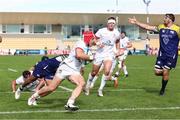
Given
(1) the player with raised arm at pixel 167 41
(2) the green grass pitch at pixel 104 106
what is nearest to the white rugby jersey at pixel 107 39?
(1) the player with raised arm at pixel 167 41

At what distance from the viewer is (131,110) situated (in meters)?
11.2

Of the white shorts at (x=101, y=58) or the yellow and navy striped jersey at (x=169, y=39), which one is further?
the white shorts at (x=101, y=58)

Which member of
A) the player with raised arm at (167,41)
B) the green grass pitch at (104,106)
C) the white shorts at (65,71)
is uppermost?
the player with raised arm at (167,41)

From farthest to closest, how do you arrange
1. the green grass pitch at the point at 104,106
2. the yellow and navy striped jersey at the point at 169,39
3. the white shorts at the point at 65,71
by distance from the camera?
the yellow and navy striped jersey at the point at 169,39, the white shorts at the point at 65,71, the green grass pitch at the point at 104,106

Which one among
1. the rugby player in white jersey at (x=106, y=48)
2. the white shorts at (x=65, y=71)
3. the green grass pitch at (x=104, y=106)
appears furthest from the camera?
the rugby player in white jersey at (x=106, y=48)

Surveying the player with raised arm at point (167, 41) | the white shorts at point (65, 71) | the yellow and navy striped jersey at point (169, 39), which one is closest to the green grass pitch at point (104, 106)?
the white shorts at point (65, 71)

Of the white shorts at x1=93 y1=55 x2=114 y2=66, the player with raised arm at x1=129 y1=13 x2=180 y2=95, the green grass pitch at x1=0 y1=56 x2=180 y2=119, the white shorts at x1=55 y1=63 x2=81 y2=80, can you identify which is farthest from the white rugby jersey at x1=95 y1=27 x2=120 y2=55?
the white shorts at x1=55 y1=63 x2=81 y2=80

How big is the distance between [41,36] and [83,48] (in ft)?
218

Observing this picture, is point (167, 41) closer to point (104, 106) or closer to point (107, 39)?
point (107, 39)

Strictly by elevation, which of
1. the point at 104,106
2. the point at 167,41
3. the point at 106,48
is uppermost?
the point at 167,41

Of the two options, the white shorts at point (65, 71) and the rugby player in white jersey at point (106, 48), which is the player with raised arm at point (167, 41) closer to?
the rugby player in white jersey at point (106, 48)

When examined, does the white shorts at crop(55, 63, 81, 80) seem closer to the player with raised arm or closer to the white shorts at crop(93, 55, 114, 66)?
the white shorts at crop(93, 55, 114, 66)

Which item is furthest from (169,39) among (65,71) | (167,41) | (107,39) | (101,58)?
(65,71)

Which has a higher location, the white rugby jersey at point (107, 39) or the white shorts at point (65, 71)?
the white rugby jersey at point (107, 39)
